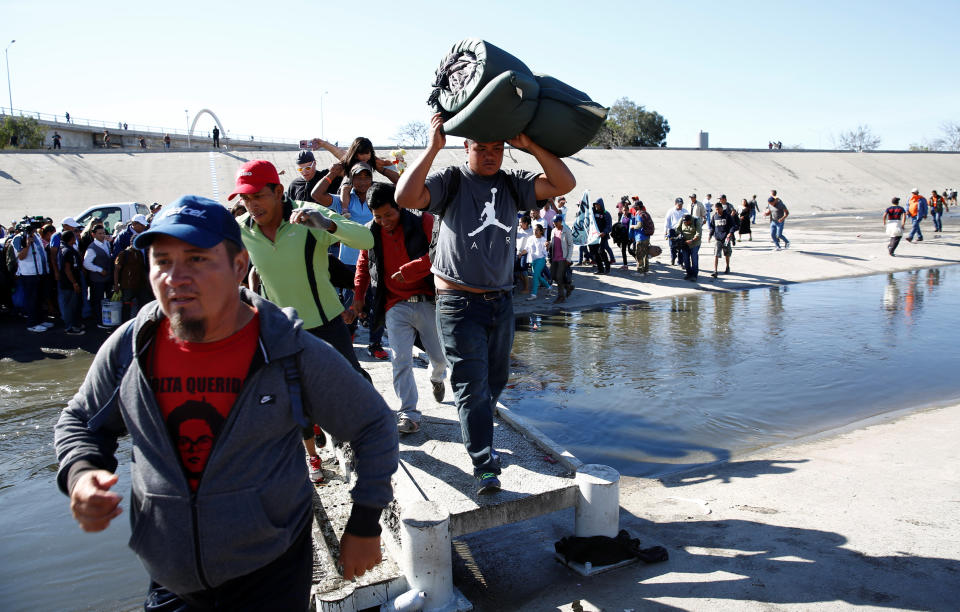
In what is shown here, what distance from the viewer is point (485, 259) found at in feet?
12.3

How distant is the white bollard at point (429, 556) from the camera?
3240 mm

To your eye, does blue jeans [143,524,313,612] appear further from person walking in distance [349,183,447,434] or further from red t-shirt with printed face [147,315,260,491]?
person walking in distance [349,183,447,434]

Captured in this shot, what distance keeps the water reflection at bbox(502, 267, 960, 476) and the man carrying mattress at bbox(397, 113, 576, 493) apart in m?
1.93

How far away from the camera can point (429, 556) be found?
10.7 feet

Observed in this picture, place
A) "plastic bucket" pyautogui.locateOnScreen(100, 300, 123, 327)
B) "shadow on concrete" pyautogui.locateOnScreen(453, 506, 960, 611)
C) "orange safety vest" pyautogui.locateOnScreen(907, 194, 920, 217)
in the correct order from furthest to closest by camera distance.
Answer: "orange safety vest" pyautogui.locateOnScreen(907, 194, 920, 217), "plastic bucket" pyautogui.locateOnScreen(100, 300, 123, 327), "shadow on concrete" pyautogui.locateOnScreen(453, 506, 960, 611)

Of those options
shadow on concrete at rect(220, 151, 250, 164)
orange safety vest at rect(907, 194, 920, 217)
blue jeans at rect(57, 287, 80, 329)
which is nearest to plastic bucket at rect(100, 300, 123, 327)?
blue jeans at rect(57, 287, 80, 329)

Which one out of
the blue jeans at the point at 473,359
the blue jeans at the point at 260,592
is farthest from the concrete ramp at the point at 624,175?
the blue jeans at the point at 260,592

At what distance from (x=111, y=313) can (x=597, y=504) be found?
9489 millimetres

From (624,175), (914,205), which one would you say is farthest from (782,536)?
(624,175)

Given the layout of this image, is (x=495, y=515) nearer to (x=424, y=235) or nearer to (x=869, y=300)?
(x=424, y=235)

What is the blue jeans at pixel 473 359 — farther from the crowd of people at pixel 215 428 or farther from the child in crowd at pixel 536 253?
the child in crowd at pixel 536 253

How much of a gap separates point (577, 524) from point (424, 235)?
8.15ft

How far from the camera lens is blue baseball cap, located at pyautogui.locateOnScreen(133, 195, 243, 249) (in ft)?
6.21

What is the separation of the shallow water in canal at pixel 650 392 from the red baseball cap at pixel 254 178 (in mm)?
2466
